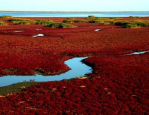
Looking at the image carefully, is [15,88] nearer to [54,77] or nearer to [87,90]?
[54,77]

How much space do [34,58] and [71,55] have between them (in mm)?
5017

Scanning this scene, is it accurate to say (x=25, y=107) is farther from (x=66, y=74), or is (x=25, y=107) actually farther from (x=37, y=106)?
(x=66, y=74)

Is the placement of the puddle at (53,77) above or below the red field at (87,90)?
below

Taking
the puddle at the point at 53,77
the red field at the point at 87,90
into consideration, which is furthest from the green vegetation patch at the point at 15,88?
the puddle at the point at 53,77

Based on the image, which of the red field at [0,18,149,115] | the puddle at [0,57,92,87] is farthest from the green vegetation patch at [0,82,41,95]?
the puddle at [0,57,92,87]

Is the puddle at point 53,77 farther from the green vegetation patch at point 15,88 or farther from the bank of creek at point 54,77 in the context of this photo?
the green vegetation patch at point 15,88

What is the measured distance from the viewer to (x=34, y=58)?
1030 inches

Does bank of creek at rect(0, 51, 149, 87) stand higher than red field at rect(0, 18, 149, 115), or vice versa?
red field at rect(0, 18, 149, 115)

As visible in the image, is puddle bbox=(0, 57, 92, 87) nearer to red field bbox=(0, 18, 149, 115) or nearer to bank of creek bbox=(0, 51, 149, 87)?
bank of creek bbox=(0, 51, 149, 87)

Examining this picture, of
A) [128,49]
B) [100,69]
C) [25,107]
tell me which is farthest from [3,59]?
[128,49]

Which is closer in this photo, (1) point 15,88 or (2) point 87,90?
(2) point 87,90

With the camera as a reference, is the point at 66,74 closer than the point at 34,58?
Yes

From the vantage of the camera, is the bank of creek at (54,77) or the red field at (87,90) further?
the bank of creek at (54,77)

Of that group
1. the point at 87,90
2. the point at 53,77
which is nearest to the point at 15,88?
the point at 53,77
